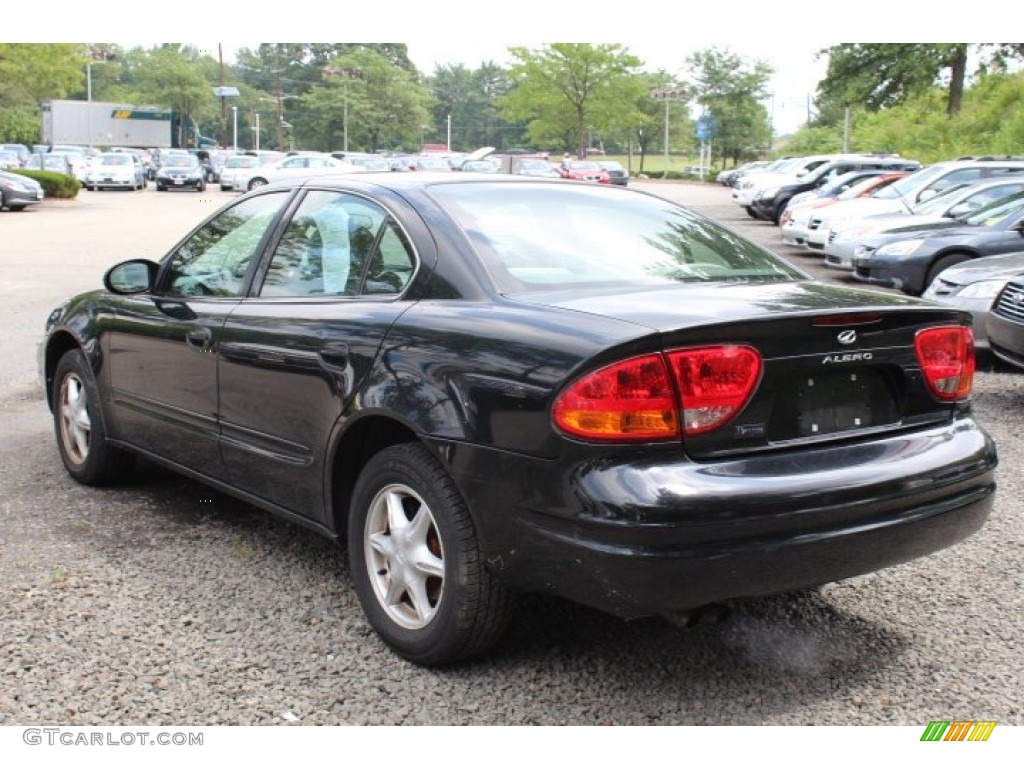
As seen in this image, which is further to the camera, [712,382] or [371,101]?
[371,101]

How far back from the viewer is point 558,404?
10.1ft

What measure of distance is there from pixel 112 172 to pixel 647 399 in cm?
4204

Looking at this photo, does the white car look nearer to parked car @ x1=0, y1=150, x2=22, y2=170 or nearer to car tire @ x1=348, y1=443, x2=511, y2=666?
parked car @ x1=0, y1=150, x2=22, y2=170

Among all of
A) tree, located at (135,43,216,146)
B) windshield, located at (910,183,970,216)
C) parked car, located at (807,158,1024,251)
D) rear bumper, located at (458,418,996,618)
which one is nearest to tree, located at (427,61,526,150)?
tree, located at (135,43,216,146)

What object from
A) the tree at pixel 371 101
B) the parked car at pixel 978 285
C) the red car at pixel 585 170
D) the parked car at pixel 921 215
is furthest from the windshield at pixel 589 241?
the tree at pixel 371 101

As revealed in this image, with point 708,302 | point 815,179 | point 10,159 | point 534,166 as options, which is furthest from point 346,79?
point 708,302

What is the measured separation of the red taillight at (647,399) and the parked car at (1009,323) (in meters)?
5.35

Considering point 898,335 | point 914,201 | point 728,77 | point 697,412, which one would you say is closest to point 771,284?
point 898,335

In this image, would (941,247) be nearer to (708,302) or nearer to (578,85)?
(708,302)

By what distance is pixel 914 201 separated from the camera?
17750 millimetres

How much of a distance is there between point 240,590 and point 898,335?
2475 millimetres

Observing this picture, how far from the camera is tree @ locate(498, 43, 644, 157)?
228ft

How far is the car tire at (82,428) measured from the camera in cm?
545
